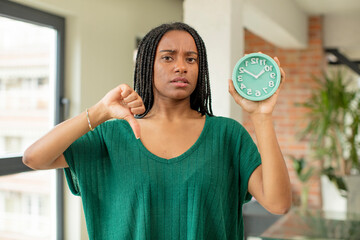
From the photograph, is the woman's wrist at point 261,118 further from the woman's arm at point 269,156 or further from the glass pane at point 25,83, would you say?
the glass pane at point 25,83

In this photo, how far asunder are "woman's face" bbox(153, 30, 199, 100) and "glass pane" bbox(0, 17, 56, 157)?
1.81 m

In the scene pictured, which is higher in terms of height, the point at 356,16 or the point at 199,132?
the point at 356,16

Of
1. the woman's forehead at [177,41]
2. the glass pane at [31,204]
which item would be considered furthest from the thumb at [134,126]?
the glass pane at [31,204]

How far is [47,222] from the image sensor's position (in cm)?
305

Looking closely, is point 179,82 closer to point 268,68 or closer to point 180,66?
point 180,66

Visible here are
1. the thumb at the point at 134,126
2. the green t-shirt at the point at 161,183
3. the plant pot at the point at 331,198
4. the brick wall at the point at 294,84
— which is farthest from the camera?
the brick wall at the point at 294,84

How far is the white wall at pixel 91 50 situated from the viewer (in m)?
2.96

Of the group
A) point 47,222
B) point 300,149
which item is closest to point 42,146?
point 47,222

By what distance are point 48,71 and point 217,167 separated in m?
2.14

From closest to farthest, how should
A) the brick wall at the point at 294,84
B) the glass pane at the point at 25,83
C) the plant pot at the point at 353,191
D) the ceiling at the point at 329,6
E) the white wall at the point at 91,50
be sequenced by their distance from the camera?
the glass pane at the point at 25,83, the white wall at the point at 91,50, the plant pot at the point at 353,191, the ceiling at the point at 329,6, the brick wall at the point at 294,84

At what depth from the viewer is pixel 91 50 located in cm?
307

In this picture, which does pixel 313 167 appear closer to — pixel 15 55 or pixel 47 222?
pixel 47 222

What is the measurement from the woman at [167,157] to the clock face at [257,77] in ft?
0.06

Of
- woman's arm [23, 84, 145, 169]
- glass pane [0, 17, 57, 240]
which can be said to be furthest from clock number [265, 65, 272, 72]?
glass pane [0, 17, 57, 240]
